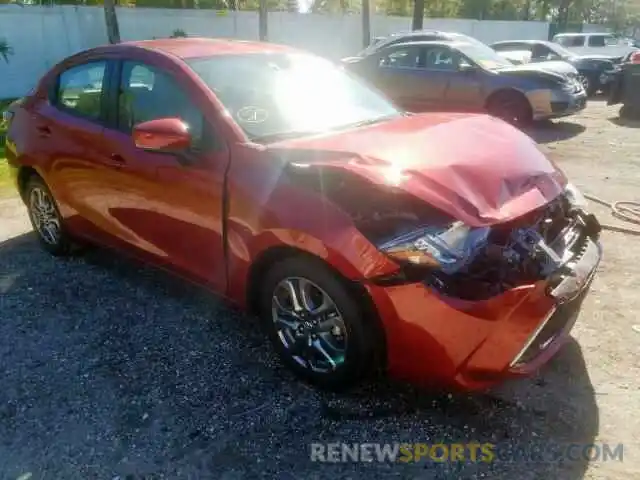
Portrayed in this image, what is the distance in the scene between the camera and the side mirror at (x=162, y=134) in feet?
9.84

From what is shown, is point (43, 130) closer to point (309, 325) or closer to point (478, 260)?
point (309, 325)

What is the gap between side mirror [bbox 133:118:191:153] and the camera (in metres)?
3.00

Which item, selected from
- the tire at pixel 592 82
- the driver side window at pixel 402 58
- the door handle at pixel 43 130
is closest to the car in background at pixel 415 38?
the driver side window at pixel 402 58

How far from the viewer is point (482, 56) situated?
10398 mm

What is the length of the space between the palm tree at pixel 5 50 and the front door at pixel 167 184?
52.9 feet

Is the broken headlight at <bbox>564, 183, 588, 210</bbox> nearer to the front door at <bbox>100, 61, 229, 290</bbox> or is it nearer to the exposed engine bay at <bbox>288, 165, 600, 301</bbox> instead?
the exposed engine bay at <bbox>288, 165, 600, 301</bbox>

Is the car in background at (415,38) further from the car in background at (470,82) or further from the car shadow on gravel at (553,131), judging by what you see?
the car shadow on gravel at (553,131)

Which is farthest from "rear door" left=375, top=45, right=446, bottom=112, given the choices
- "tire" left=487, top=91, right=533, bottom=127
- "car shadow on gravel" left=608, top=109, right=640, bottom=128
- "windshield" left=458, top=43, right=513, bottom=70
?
"car shadow on gravel" left=608, top=109, right=640, bottom=128

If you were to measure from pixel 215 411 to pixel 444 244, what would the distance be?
1391 mm

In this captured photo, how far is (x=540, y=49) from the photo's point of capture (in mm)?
15141

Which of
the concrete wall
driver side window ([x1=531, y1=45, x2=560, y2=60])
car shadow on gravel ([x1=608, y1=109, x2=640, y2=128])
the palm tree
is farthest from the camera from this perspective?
the concrete wall

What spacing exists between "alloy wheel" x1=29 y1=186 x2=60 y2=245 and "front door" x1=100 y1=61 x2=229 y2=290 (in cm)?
100

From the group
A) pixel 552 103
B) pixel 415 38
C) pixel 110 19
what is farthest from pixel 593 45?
pixel 110 19

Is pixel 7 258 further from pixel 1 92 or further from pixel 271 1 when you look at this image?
pixel 271 1
